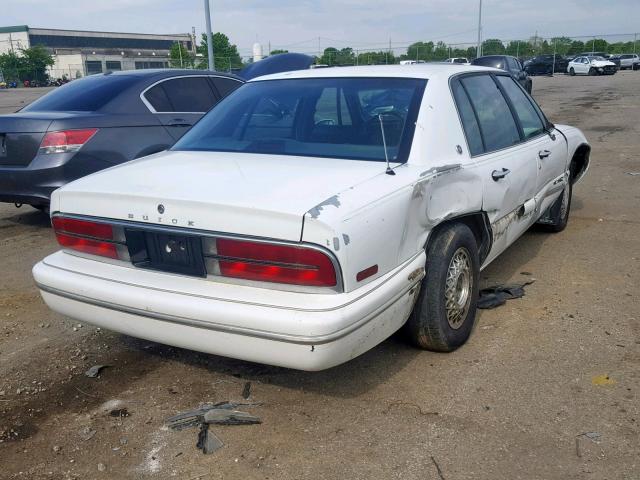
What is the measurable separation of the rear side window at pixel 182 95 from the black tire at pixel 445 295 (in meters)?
3.98

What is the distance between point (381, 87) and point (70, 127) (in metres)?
3.33

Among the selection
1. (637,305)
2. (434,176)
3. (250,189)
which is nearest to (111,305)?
(250,189)

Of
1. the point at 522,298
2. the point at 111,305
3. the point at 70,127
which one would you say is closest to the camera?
the point at 111,305

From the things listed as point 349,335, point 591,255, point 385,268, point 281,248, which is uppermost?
point 281,248

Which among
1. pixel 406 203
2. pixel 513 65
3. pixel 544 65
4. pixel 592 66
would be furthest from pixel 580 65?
pixel 406 203

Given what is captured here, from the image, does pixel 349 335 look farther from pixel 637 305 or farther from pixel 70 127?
pixel 70 127

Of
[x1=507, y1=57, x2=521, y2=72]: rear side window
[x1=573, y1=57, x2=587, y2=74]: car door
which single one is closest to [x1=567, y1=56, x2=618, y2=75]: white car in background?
[x1=573, y1=57, x2=587, y2=74]: car door

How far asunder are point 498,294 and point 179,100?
401 cm

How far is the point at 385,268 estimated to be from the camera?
9.12 feet

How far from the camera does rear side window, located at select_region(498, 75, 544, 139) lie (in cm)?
461

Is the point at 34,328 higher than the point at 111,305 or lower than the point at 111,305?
lower

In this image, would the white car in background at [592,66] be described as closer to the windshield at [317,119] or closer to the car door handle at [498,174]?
the car door handle at [498,174]

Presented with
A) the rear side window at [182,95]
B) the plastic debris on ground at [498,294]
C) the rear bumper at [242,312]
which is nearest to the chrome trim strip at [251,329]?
the rear bumper at [242,312]

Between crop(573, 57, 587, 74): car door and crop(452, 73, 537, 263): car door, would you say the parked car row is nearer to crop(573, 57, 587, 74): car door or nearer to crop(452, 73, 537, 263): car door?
crop(452, 73, 537, 263): car door
